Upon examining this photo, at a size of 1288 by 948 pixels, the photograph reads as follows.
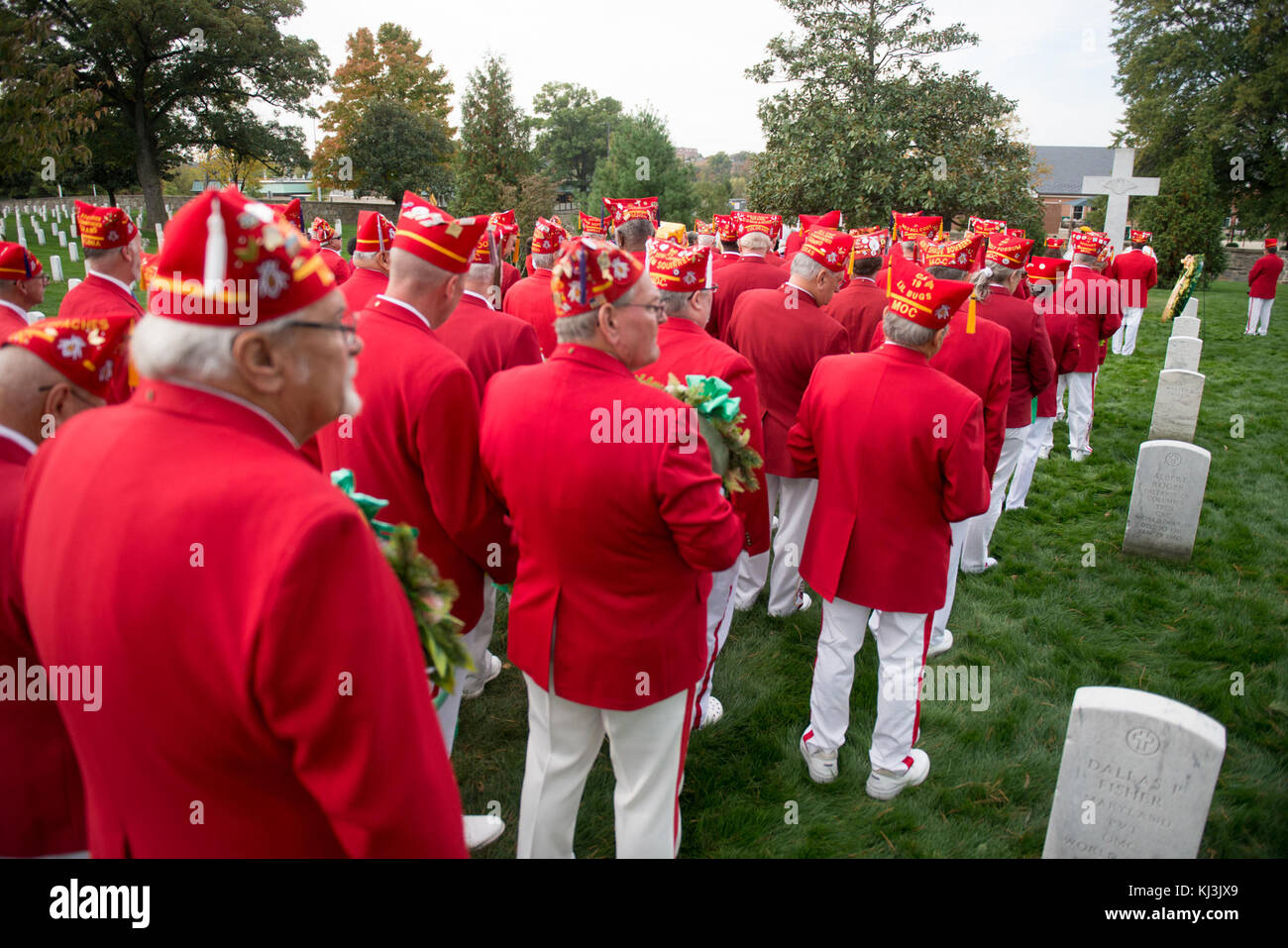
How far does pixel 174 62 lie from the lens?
31.1 metres

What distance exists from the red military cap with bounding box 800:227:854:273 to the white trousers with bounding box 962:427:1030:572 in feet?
6.89

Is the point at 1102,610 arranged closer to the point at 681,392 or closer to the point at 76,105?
the point at 681,392

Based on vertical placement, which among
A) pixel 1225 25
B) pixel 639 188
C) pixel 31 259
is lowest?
pixel 31 259

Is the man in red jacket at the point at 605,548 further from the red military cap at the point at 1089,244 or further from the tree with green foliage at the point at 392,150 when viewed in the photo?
the tree with green foliage at the point at 392,150

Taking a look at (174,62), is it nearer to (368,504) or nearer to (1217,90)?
(368,504)

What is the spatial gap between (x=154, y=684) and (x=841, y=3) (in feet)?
83.0

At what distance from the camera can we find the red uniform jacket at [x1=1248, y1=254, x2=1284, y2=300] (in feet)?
53.7

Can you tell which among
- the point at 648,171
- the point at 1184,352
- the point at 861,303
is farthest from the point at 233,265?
the point at 648,171

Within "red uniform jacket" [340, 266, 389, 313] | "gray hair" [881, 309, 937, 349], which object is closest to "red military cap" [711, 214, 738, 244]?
"red uniform jacket" [340, 266, 389, 313]

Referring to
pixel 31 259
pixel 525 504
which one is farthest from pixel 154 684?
pixel 31 259

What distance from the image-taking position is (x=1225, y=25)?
33.4 metres

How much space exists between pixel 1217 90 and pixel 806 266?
3793 cm

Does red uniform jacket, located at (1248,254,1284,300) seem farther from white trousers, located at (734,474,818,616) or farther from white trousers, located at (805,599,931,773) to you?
white trousers, located at (805,599,931,773)

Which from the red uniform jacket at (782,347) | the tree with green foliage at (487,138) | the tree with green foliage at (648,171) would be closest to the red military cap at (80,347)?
the red uniform jacket at (782,347)
